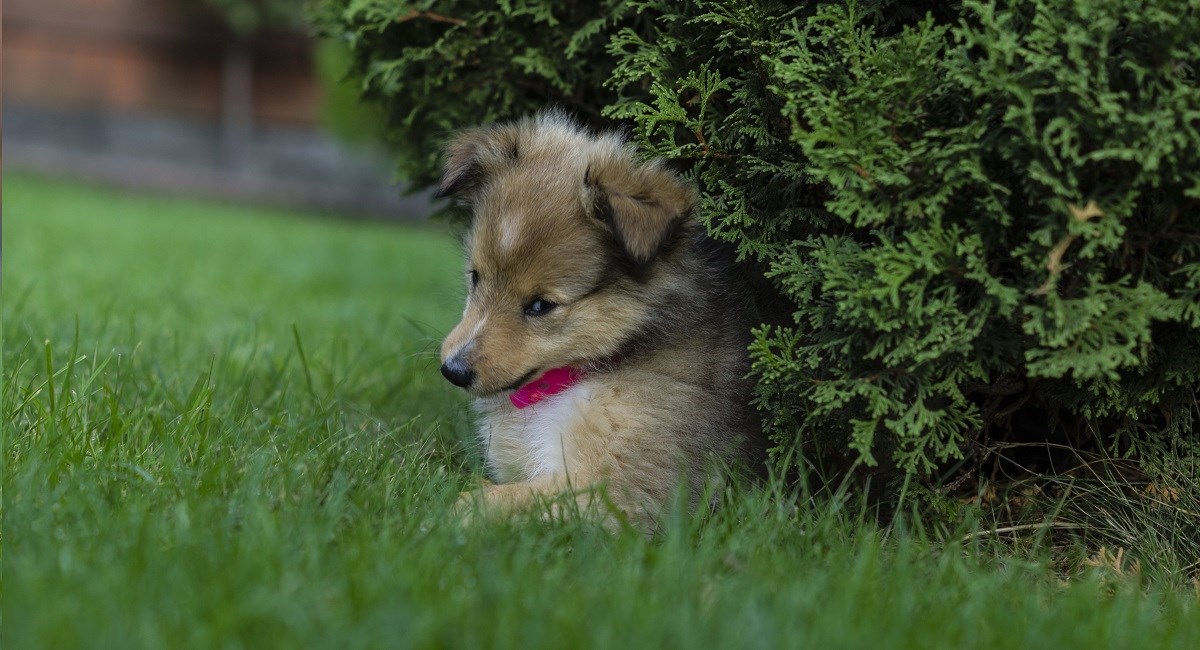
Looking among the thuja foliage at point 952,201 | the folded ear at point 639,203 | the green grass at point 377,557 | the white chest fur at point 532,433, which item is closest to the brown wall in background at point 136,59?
the green grass at point 377,557

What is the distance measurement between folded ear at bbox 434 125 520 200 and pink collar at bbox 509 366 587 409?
0.73 m

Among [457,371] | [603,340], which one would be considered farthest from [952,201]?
[457,371]

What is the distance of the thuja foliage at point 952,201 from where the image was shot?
2.57 m

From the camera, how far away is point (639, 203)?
3066 mm

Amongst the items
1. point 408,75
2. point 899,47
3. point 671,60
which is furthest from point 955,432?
point 408,75

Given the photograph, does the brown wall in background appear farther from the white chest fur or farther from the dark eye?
the dark eye

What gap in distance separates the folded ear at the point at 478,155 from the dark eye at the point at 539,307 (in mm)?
561

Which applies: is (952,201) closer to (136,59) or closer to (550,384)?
(550,384)

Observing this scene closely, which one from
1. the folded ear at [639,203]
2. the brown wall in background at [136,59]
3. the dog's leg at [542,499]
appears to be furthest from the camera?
the brown wall in background at [136,59]

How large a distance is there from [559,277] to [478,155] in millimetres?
637

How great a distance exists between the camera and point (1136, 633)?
7.34 feet

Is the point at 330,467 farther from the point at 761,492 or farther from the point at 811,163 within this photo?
the point at 811,163

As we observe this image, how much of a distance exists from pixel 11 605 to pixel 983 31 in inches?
105

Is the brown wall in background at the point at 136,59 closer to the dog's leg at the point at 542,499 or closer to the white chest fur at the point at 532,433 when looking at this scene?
the white chest fur at the point at 532,433
